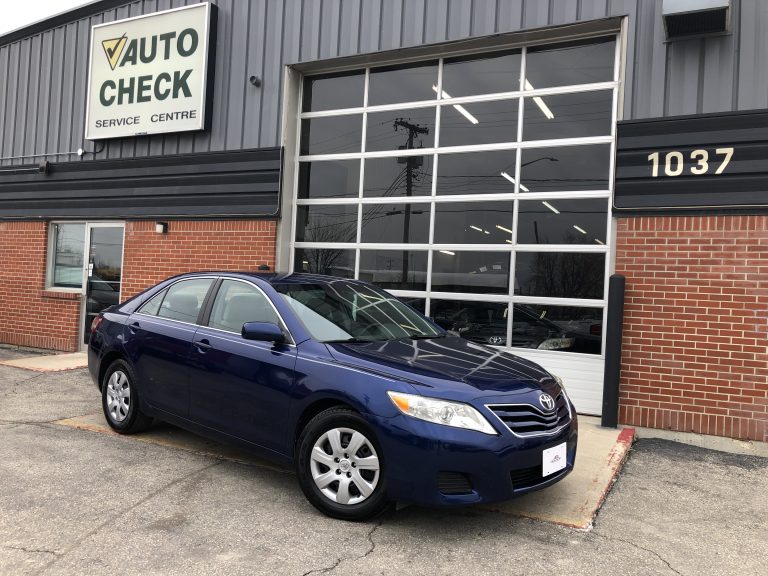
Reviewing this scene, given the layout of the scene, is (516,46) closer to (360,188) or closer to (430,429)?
(360,188)

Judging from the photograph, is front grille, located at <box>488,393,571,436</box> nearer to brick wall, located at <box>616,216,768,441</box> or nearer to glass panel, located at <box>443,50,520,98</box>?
brick wall, located at <box>616,216,768,441</box>

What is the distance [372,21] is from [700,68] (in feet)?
13.2

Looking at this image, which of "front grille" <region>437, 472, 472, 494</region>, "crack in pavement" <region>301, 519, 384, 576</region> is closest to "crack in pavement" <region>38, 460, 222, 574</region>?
"crack in pavement" <region>301, 519, 384, 576</region>

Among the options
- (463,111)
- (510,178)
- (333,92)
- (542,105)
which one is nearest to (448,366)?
(510,178)

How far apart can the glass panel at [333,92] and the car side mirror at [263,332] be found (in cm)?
534

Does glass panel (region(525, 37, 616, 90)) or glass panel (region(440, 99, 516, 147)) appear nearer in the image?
glass panel (region(525, 37, 616, 90))

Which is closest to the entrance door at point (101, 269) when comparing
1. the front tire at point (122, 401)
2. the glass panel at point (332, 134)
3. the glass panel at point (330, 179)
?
the glass panel at point (330, 179)

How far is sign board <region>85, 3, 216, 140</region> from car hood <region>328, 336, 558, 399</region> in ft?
20.7

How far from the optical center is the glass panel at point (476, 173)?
7.51m

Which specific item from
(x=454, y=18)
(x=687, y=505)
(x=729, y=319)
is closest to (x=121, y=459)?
(x=687, y=505)

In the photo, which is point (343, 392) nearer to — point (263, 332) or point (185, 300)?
point (263, 332)

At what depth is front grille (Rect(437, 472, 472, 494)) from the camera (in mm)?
3424

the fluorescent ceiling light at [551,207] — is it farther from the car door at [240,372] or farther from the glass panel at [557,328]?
the car door at [240,372]

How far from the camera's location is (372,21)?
8086 millimetres
